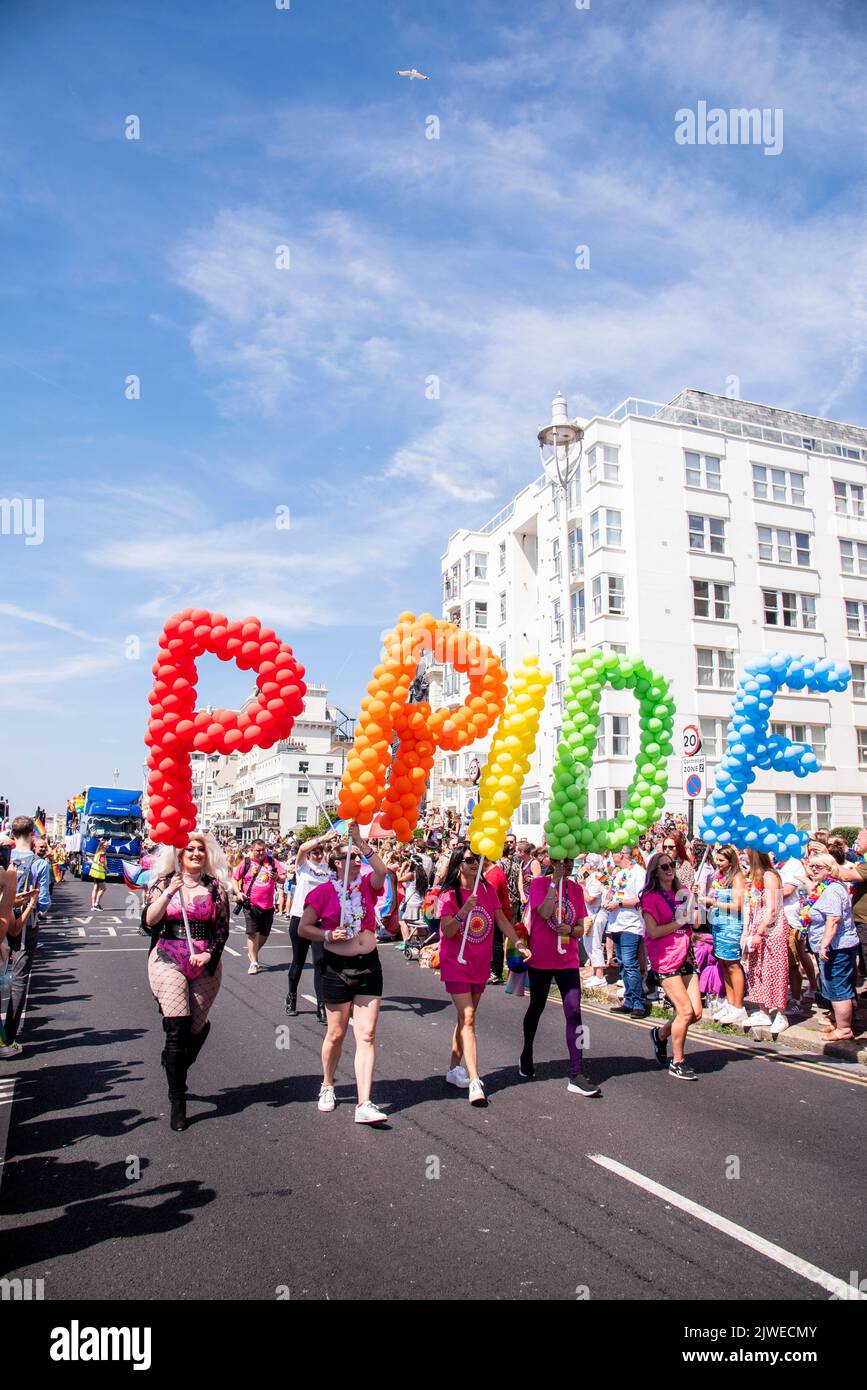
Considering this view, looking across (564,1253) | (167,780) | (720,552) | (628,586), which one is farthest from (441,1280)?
(720,552)

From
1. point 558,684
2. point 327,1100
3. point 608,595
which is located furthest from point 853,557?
point 327,1100

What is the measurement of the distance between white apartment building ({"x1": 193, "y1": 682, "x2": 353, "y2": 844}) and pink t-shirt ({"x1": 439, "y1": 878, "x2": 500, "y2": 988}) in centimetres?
7513

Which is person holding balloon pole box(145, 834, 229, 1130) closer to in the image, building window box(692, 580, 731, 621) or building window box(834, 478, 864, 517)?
building window box(692, 580, 731, 621)

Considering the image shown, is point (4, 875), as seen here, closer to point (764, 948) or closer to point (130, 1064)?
point (130, 1064)

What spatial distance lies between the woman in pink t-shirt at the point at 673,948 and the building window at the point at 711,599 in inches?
1149

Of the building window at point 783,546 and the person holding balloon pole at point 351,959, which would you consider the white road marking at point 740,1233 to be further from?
the building window at point 783,546

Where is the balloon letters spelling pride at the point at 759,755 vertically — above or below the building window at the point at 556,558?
below

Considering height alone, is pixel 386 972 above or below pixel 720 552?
below

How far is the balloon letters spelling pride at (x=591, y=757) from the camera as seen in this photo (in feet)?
24.9

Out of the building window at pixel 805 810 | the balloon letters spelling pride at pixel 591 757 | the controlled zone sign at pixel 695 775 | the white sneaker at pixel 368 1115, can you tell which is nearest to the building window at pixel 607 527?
the building window at pixel 805 810

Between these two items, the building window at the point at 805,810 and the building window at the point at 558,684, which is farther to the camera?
the building window at the point at 558,684

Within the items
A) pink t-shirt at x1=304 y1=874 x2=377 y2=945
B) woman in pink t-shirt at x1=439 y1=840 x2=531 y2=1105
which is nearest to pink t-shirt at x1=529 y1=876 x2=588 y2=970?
woman in pink t-shirt at x1=439 y1=840 x2=531 y2=1105

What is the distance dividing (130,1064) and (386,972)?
6.87 meters
